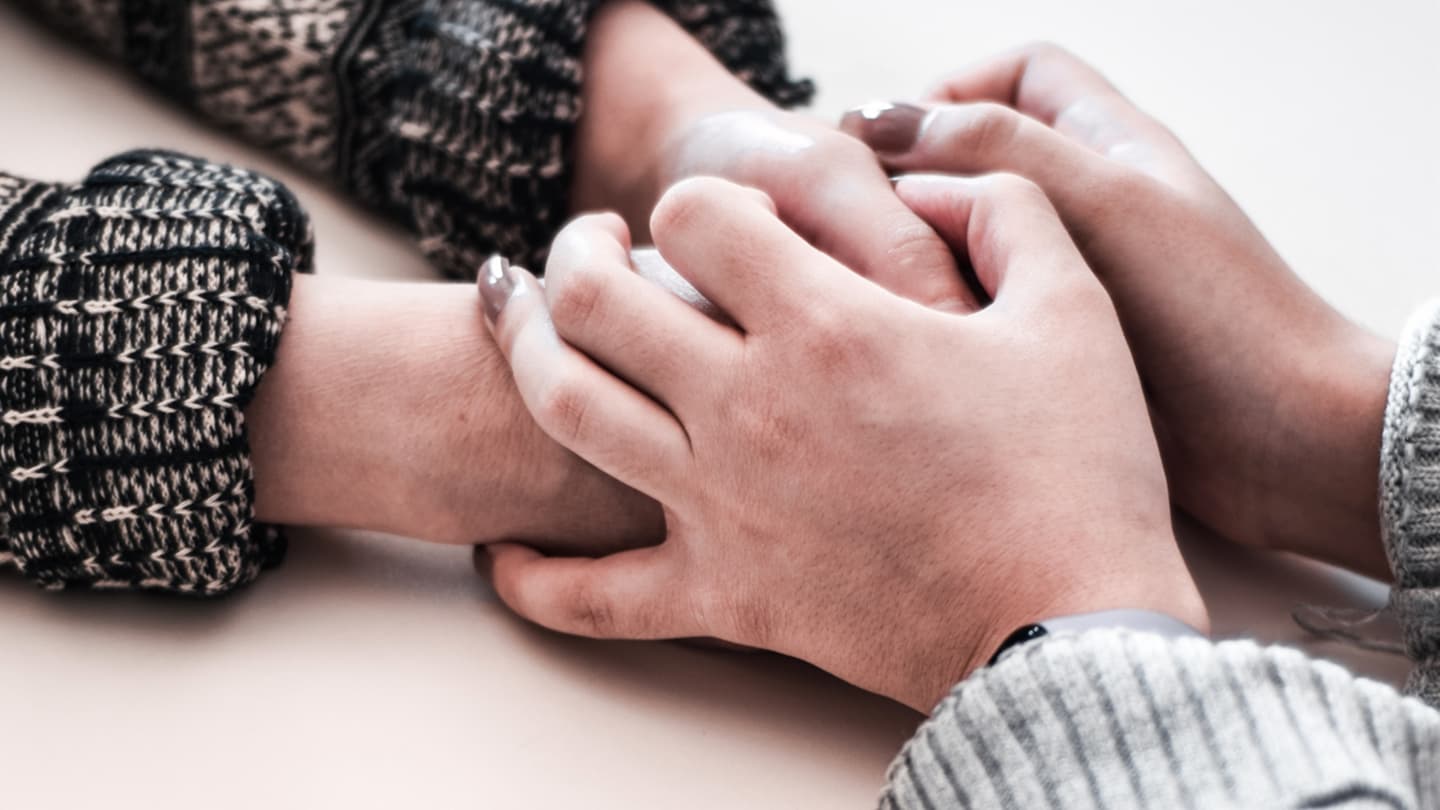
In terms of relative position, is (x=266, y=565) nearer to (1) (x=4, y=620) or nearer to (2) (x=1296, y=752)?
(1) (x=4, y=620)

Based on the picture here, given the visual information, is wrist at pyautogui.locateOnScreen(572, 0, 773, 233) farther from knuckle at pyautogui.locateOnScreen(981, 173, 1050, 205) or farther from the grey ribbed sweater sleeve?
the grey ribbed sweater sleeve

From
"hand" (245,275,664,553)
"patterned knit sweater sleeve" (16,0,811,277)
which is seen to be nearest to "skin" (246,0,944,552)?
"hand" (245,275,664,553)

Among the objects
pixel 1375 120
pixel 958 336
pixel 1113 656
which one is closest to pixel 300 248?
pixel 958 336

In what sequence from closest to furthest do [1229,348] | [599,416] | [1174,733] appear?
[1174,733] < [599,416] < [1229,348]

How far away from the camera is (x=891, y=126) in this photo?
2.40 feet

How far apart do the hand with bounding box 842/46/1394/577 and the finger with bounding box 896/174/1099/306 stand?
0.17 feet

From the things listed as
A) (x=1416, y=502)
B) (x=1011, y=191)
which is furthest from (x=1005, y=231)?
(x=1416, y=502)

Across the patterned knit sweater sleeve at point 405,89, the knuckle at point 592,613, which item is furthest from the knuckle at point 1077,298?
the patterned knit sweater sleeve at point 405,89

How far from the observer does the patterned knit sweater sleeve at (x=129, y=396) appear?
57cm

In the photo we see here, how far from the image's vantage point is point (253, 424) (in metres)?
0.61

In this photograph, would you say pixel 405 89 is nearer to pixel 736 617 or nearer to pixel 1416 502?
pixel 736 617

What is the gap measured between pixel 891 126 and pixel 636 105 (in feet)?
0.58

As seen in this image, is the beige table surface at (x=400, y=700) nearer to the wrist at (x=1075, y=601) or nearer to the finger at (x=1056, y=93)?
the wrist at (x=1075, y=601)

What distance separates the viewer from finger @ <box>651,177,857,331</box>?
559mm
